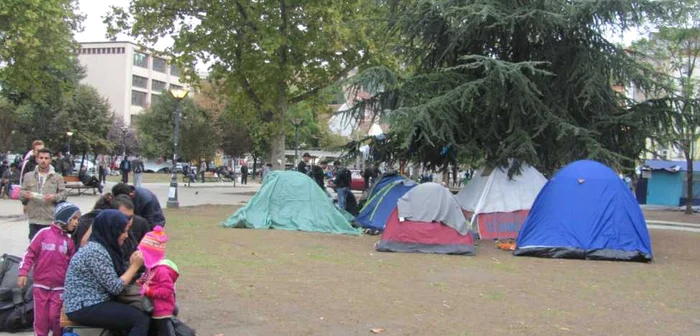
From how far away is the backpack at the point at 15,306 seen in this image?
605 centimetres

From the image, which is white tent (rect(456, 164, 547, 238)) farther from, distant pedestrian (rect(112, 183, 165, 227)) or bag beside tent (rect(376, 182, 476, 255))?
distant pedestrian (rect(112, 183, 165, 227))

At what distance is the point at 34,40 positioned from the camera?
74.1ft

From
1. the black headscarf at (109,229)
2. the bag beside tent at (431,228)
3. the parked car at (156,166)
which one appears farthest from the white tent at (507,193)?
the parked car at (156,166)

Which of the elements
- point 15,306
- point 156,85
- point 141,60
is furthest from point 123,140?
point 15,306

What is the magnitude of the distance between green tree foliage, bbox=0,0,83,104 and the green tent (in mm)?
11729

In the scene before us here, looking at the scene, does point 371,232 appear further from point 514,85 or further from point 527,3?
point 527,3

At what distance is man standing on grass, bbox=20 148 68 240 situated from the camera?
7422 mm

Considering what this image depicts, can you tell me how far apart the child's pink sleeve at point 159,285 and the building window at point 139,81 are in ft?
297

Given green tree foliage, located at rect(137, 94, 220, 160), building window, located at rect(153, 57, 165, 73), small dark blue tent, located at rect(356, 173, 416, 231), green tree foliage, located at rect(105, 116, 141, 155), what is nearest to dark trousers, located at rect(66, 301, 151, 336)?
small dark blue tent, located at rect(356, 173, 416, 231)

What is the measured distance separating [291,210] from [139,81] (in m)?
81.8

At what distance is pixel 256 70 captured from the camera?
25438 millimetres

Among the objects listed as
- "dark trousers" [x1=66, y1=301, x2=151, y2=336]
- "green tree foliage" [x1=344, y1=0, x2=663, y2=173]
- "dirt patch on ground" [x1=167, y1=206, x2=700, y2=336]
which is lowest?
"dirt patch on ground" [x1=167, y1=206, x2=700, y2=336]

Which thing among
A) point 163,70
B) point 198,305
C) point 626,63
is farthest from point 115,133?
point 198,305

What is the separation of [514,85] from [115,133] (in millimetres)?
56088
